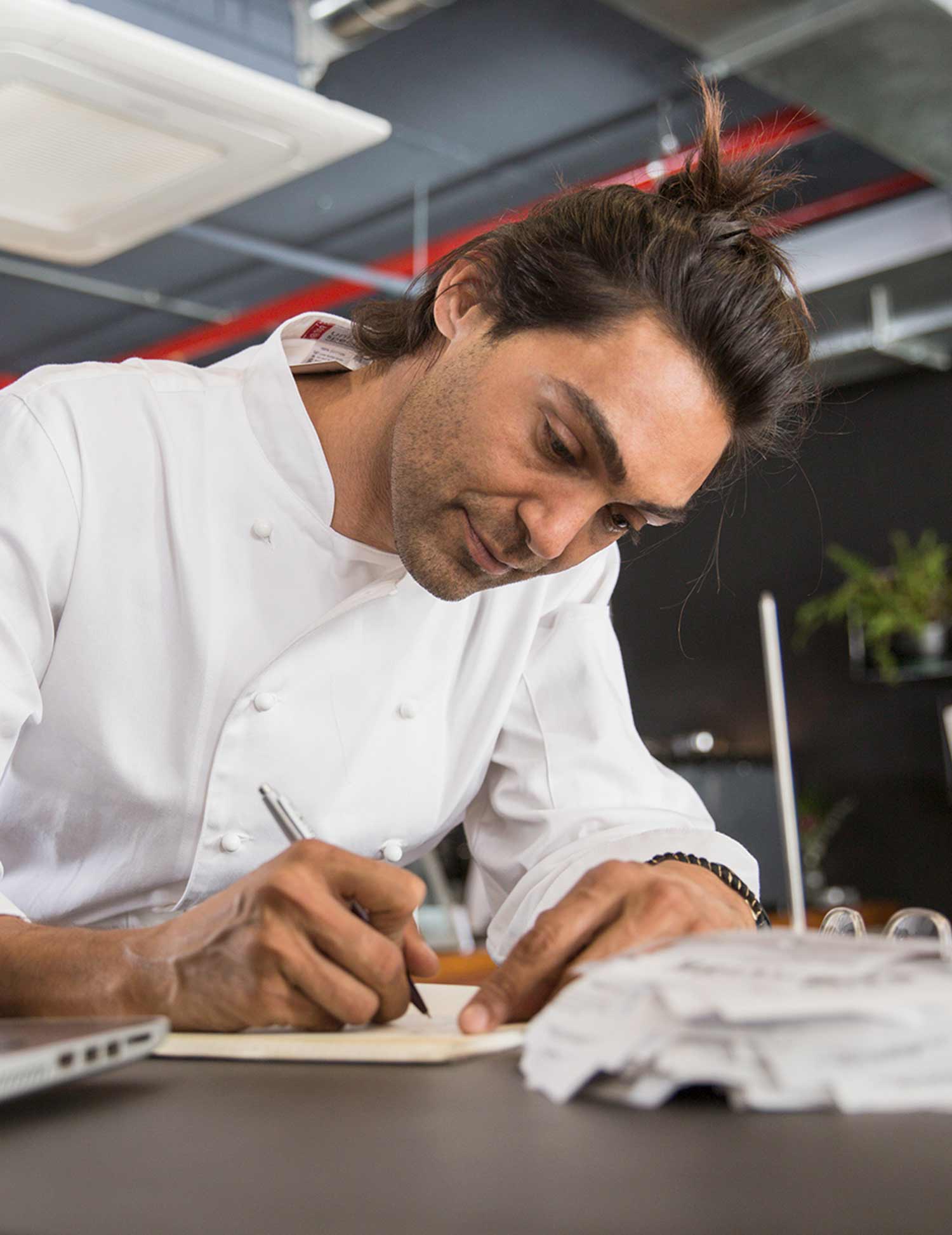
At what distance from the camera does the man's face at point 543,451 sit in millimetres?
1133

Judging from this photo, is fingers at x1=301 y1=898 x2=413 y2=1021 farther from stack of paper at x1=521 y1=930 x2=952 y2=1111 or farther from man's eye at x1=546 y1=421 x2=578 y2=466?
man's eye at x1=546 y1=421 x2=578 y2=466

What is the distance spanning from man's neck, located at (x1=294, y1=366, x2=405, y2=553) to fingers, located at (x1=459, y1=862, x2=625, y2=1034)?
585 mm

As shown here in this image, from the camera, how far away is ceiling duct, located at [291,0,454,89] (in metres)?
2.91

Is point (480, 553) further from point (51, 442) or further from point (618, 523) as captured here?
point (51, 442)

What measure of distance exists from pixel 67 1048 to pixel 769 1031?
276 mm

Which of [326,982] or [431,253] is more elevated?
[431,253]

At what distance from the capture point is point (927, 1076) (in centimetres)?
53

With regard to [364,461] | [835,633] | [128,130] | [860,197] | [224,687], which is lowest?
[224,687]

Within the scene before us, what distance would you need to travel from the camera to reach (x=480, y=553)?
119 cm

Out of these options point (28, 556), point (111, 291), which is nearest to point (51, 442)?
point (28, 556)

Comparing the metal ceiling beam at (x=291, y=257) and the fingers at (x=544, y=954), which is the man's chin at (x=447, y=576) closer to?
the fingers at (x=544, y=954)

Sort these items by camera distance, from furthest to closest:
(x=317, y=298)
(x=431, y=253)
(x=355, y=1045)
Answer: (x=317, y=298) < (x=431, y=253) < (x=355, y=1045)

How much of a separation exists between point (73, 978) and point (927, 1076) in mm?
487

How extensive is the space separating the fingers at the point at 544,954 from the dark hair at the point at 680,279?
57 centimetres
